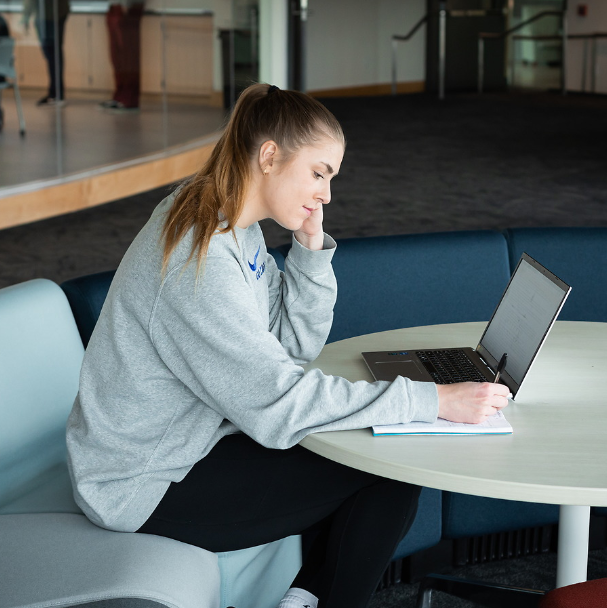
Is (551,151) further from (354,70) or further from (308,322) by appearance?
(308,322)

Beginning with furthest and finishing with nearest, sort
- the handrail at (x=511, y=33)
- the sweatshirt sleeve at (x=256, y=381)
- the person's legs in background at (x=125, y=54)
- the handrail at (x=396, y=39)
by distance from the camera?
the handrail at (x=511, y=33) → the handrail at (x=396, y=39) → the person's legs in background at (x=125, y=54) → the sweatshirt sleeve at (x=256, y=381)

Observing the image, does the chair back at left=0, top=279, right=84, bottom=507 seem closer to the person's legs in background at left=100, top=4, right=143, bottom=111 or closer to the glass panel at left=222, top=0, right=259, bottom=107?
the person's legs in background at left=100, top=4, right=143, bottom=111

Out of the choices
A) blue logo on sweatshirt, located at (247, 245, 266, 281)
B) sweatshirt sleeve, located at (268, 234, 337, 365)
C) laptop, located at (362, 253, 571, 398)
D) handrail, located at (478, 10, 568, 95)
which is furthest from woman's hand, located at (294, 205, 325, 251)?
handrail, located at (478, 10, 568, 95)

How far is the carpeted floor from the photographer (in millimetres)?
4871

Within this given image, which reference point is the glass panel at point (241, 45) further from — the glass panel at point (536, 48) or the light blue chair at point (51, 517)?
the glass panel at point (536, 48)

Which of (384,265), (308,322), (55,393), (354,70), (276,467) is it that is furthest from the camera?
(354,70)

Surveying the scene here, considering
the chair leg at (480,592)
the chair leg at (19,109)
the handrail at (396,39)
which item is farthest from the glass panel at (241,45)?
the chair leg at (480,592)

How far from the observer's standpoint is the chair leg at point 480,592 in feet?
6.64

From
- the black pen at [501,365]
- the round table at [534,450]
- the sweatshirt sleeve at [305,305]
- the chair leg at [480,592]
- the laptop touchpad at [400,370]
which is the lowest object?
the chair leg at [480,592]

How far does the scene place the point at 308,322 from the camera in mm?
1850

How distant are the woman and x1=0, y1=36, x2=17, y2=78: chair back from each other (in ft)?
15.4

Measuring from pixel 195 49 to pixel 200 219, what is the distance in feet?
22.5

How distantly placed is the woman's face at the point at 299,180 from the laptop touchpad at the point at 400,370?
33cm

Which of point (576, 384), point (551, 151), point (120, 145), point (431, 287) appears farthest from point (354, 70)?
point (576, 384)
